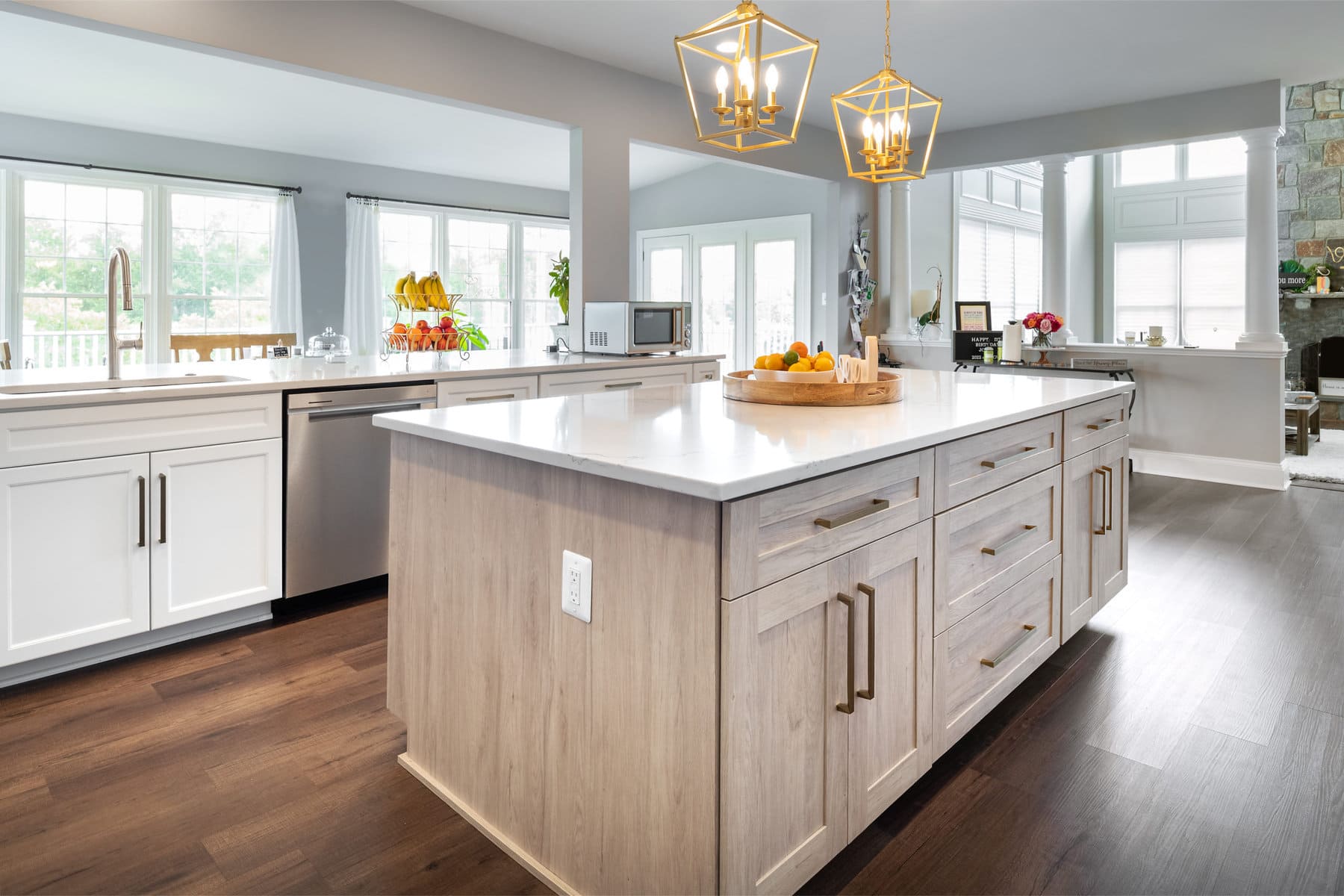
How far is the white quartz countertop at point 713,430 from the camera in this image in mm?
1256

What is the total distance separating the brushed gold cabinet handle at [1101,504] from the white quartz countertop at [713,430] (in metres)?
0.25

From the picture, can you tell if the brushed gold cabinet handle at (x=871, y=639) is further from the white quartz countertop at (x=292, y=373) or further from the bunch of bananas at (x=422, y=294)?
the bunch of bananas at (x=422, y=294)

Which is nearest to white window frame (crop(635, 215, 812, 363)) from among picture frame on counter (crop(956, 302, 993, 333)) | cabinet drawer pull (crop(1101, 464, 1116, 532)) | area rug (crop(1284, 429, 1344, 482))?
picture frame on counter (crop(956, 302, 993, 333))

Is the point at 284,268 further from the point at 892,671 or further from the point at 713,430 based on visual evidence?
the point at 892,671

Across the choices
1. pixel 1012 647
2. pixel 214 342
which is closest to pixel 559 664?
pixel 1012 647

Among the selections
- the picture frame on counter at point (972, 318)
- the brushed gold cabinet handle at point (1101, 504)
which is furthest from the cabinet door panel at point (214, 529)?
the picture frame on counter at point (972, 318)

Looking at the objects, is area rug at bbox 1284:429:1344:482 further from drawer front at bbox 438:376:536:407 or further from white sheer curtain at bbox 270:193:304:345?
white sheer curtain at bbox 270:193:304:345

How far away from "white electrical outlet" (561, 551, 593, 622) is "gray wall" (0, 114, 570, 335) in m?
6.11

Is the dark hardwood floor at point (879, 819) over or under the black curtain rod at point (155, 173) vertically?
under

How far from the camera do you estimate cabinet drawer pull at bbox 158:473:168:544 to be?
2482 millimetres

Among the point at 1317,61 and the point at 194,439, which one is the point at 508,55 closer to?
the point at 194,439

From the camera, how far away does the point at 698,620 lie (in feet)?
3.93

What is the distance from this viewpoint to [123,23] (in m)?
2.77

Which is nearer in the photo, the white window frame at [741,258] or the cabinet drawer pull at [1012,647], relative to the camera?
the cabinet drawer pull at [1012,647]
